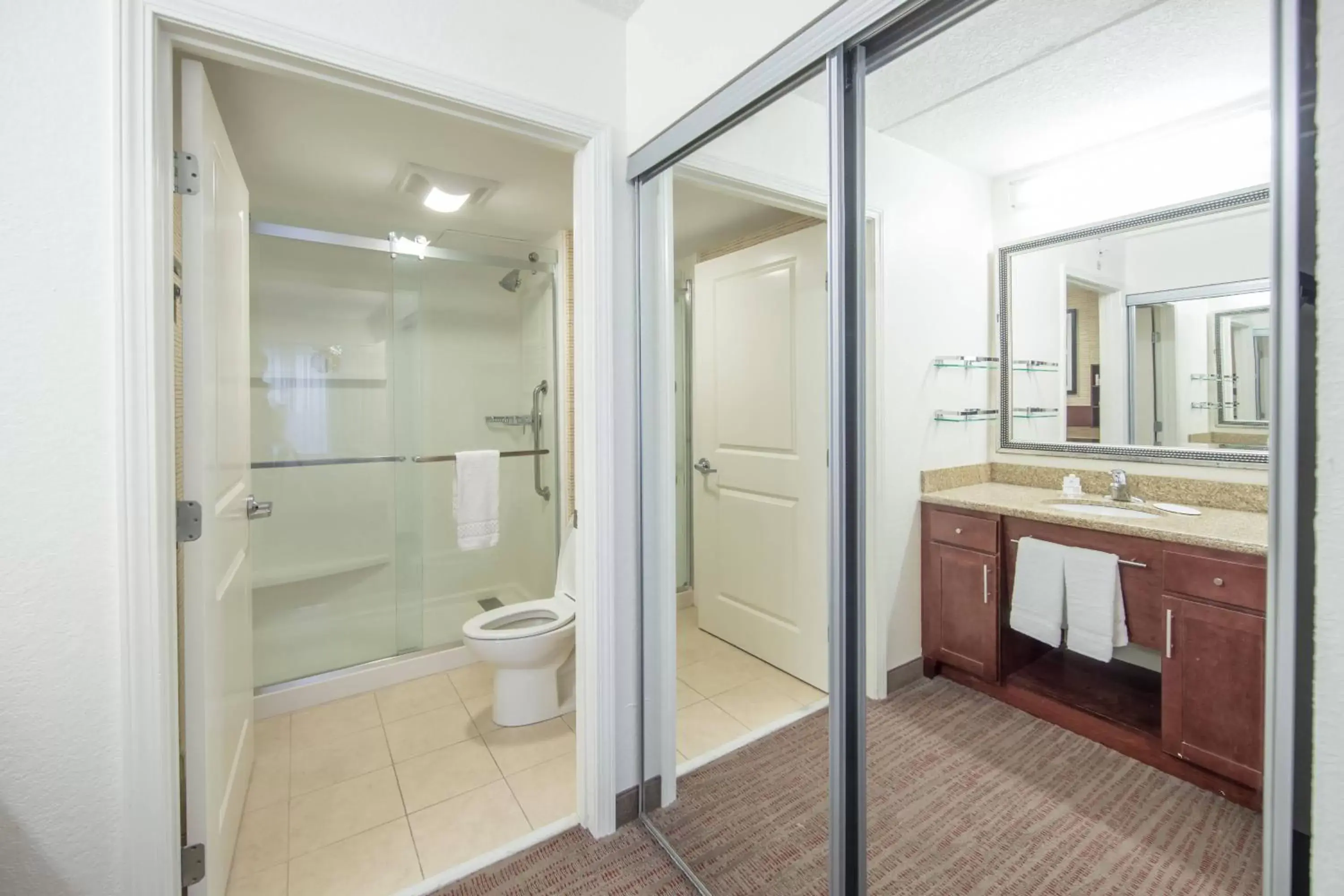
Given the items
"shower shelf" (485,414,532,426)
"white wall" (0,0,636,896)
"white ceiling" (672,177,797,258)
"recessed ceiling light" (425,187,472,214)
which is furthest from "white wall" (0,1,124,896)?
"shower shelf" (485,414,532,426)

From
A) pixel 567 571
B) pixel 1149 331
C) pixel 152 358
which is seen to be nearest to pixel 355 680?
pixel 567 571

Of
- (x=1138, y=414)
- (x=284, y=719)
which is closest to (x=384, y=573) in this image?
(x=284, y=719)

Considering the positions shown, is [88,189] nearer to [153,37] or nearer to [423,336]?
[153,37]

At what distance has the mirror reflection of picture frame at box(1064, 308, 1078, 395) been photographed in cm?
107

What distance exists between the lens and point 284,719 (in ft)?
7.85

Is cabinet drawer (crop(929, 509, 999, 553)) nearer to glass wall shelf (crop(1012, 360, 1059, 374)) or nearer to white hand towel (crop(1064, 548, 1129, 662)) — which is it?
white hand towel (crop(1064, 548, 1129, 662))

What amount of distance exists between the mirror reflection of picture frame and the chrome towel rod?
306mm

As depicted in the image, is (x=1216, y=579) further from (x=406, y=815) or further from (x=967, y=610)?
(x=406, y=815)

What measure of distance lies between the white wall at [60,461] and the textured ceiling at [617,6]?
1108mm

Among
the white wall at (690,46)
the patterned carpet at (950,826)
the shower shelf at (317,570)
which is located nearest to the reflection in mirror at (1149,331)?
the patterned carpet at (950,826)

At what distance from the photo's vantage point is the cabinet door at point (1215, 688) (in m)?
0.73

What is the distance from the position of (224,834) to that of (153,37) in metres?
1.85

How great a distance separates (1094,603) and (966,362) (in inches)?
A: 19.7

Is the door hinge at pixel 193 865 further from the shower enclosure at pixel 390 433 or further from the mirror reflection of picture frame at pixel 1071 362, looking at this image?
the mirror reflection of picture frame at pixel 1071 362
